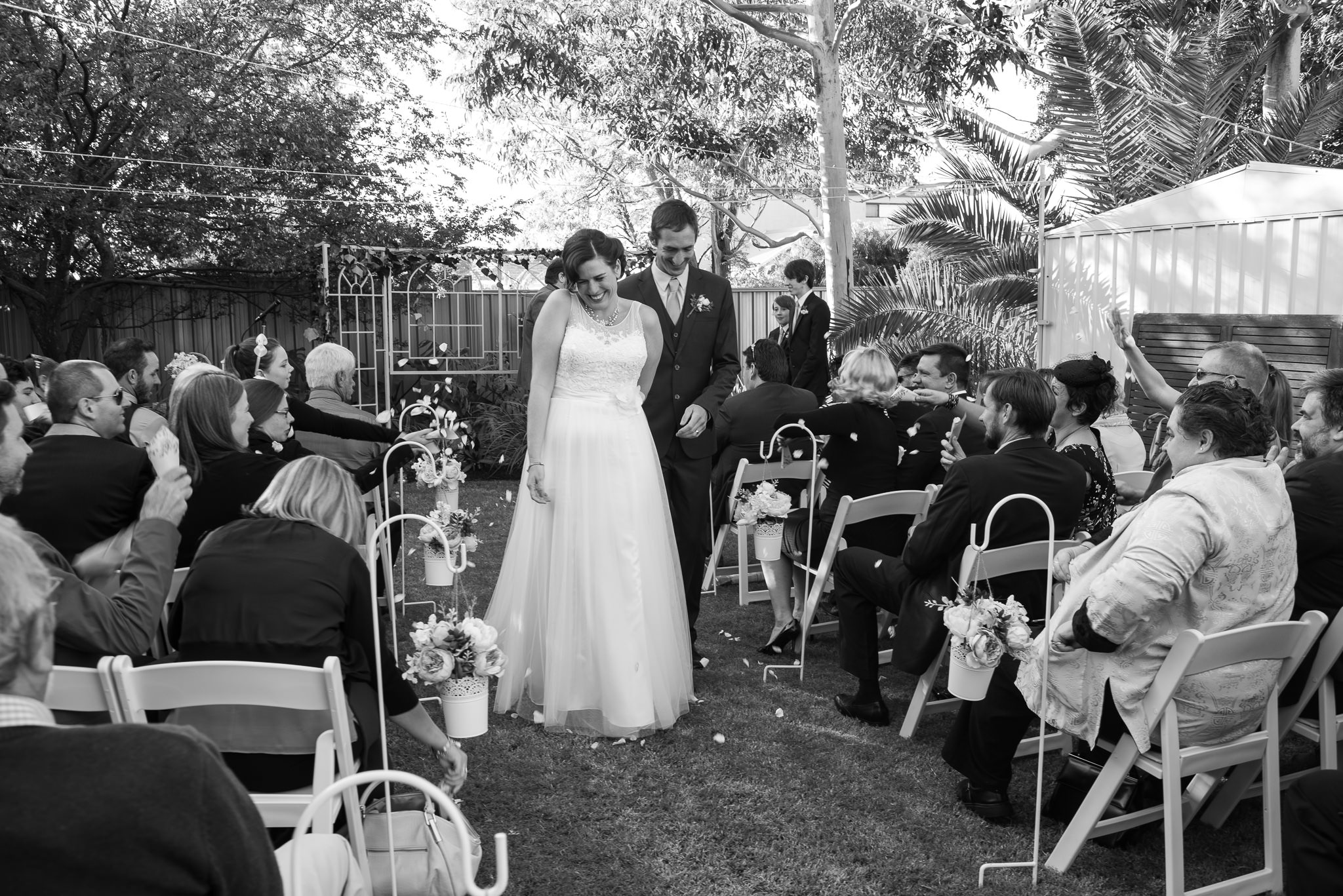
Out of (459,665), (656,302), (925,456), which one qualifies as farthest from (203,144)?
(459,665)

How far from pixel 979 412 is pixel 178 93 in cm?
1363

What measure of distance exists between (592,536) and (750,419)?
2348 mm

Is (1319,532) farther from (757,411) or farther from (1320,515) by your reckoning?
(757,411)

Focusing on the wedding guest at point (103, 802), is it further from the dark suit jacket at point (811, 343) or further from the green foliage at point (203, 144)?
the green foliage at point (203, 144)

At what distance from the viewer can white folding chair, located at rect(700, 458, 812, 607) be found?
6.34 metres

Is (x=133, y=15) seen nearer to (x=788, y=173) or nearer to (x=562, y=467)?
(x=788, y=173)

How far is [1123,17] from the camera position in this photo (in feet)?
41.8

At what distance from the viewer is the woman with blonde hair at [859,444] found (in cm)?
545

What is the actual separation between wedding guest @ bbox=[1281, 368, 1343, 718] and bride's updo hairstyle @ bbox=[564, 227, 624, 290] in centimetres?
271

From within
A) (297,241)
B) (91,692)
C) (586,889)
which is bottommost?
(586,889)

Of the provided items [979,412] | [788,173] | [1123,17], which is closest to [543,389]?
[979,412]

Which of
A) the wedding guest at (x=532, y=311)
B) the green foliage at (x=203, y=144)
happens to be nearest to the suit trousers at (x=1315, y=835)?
the wedding guest at (x=532, y=311)

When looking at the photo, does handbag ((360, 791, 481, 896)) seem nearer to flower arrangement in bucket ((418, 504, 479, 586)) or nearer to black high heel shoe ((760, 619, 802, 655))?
flower arrangement in bucket ((418, 504, 479, 586))

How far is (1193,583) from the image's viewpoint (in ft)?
10.8
